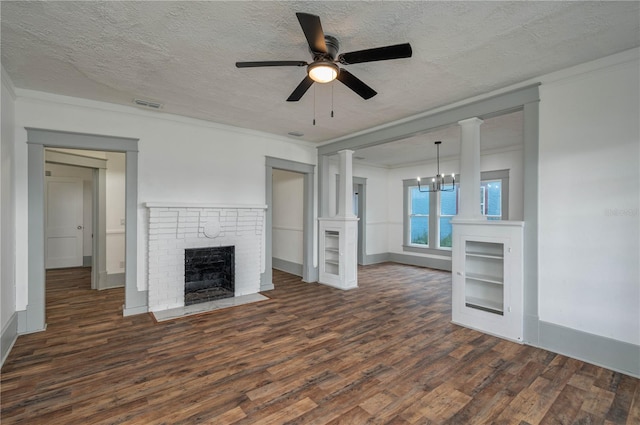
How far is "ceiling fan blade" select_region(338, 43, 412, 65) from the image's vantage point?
210cm

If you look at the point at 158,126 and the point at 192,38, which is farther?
the point at 158,126

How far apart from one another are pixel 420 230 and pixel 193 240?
5901 millimetres

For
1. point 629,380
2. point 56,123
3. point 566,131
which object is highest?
point 56,123

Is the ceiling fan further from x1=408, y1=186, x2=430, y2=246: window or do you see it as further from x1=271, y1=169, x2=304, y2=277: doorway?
x1=408, y1=186, x2=430, y2=246: window

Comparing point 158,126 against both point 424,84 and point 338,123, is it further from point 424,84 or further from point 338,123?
point 424,84

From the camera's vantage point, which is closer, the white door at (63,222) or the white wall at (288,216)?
the white wall at (288,216)

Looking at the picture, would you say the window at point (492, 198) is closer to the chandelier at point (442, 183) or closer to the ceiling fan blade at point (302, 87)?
the chandelier at point (442, 183)

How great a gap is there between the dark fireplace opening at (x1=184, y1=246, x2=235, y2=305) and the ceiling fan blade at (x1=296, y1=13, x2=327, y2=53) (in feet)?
11.8

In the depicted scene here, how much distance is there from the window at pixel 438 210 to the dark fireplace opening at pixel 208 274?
4.77 metres

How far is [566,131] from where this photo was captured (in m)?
3.04

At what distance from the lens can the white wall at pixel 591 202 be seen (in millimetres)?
2699

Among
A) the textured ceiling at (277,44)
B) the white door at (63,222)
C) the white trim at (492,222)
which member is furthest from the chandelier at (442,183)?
the white door at (63,222)

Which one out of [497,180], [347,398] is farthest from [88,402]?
[497,180]

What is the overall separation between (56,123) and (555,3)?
5208mm
